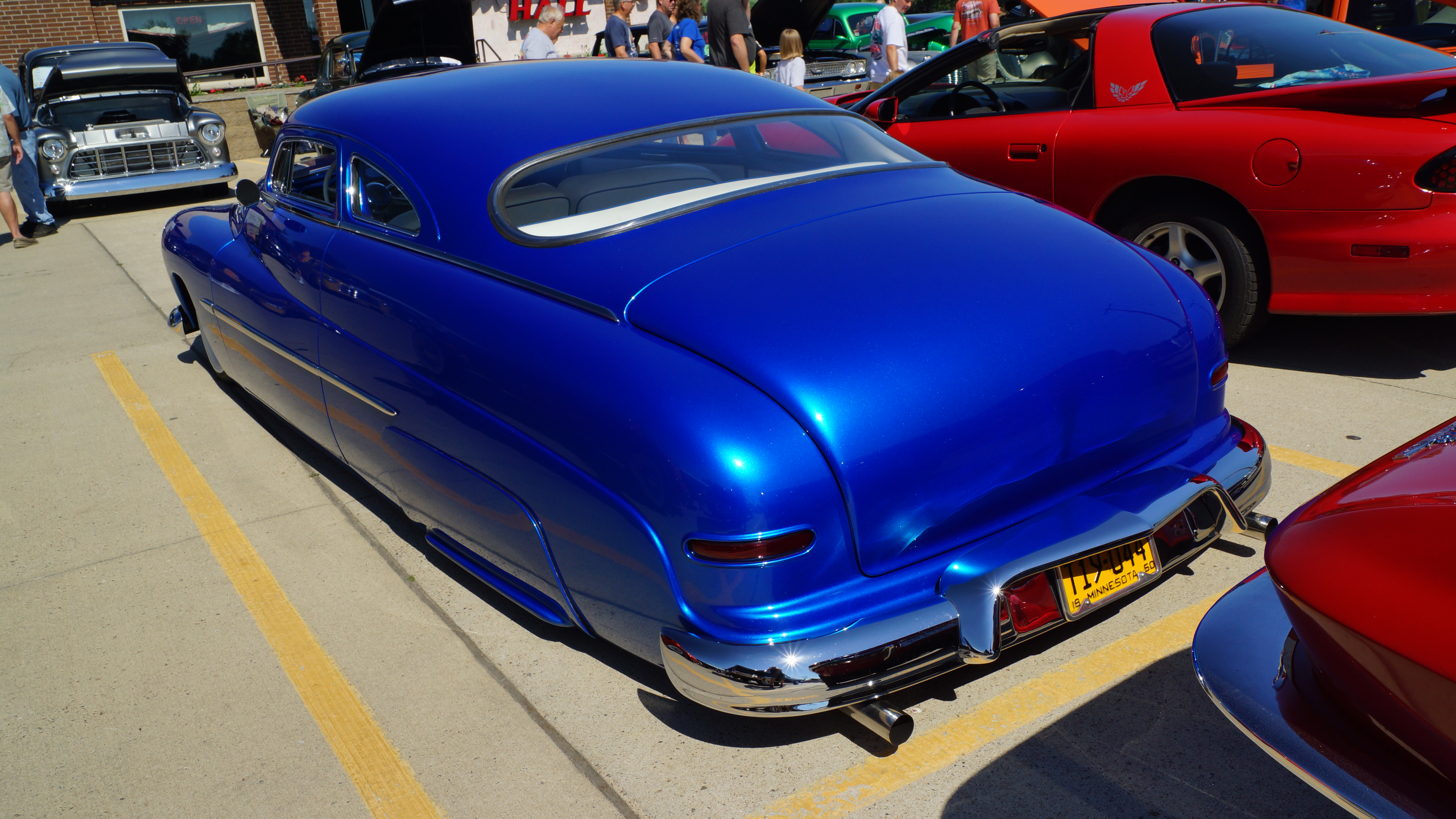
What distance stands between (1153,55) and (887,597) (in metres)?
3.54

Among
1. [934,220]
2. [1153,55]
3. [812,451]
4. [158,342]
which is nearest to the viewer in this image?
[812,451]

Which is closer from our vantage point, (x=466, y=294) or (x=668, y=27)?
(x=466, y=294)

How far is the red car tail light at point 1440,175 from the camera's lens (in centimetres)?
362

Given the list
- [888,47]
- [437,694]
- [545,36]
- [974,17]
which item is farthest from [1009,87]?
[545,36]

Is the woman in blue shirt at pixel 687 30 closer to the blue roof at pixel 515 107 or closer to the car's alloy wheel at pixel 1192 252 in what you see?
the car's alloy wheel at pixel 1192 252

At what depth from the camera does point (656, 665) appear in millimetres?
2438

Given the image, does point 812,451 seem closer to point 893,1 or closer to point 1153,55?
point 1153,55

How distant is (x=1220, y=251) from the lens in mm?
4211

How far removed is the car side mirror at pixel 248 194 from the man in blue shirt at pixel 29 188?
6.30m

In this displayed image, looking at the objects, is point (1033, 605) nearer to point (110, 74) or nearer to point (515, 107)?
point (515, 107)

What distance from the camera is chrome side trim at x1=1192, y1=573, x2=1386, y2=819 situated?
1367 mm

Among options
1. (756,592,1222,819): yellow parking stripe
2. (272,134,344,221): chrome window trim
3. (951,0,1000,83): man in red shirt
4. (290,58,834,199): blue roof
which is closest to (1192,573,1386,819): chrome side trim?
(756,592,1222,819): yellow parking stripe

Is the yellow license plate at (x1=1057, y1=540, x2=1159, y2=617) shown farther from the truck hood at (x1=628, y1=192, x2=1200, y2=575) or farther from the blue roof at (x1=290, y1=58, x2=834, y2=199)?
the blue roof at (x1=290, y1=58, x2=834, y2=199)

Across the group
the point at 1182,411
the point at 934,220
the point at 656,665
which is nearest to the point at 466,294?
the point at 656,665
